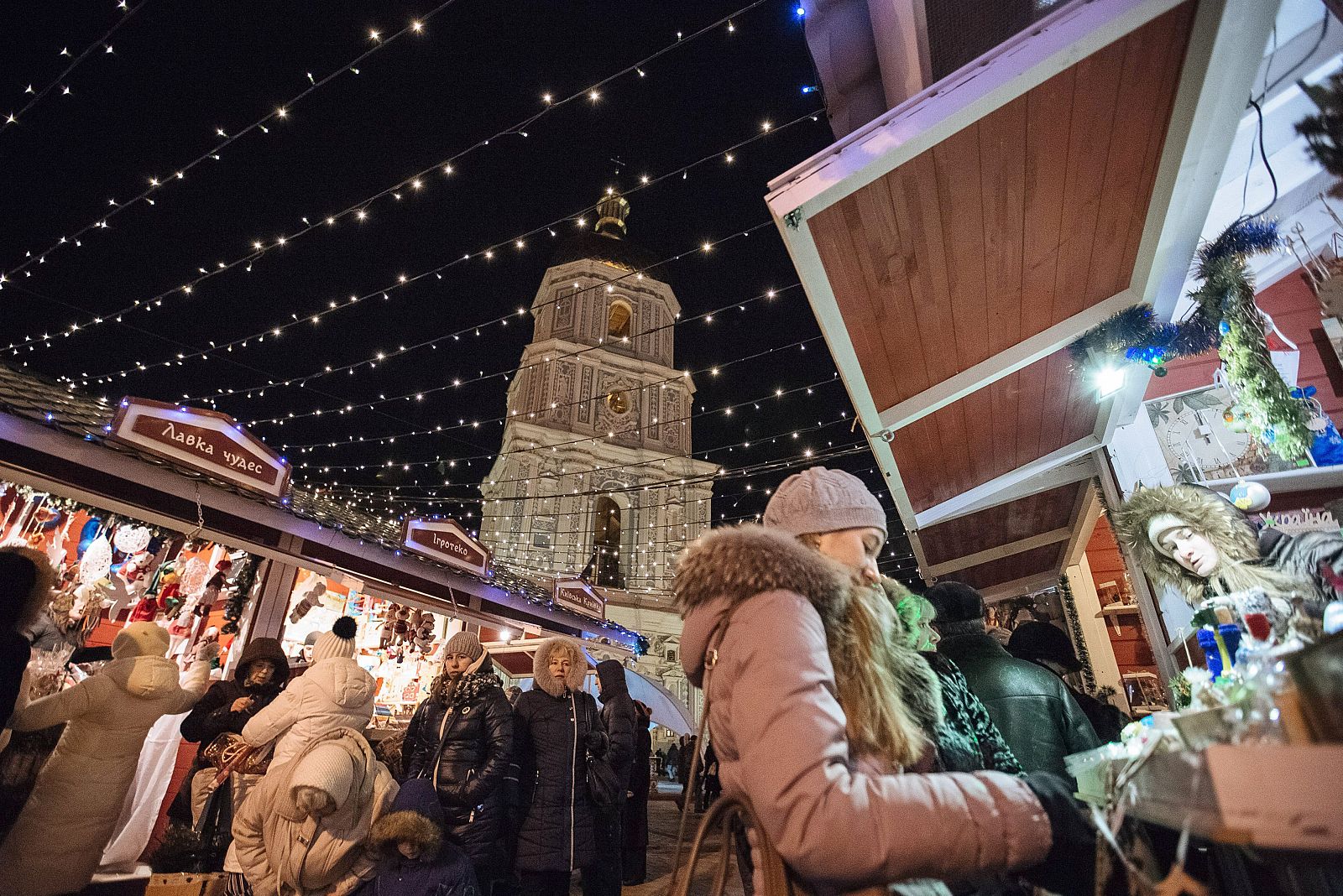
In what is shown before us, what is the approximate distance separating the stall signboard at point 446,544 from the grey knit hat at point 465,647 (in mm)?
5036

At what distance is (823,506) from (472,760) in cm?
310

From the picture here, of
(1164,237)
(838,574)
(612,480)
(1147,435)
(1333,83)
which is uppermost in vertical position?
(612,480)

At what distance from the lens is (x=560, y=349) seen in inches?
1109

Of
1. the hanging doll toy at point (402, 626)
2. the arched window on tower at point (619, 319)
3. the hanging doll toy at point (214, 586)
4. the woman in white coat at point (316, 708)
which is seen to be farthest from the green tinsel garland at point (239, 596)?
the arched window on tower at point (619, 319)

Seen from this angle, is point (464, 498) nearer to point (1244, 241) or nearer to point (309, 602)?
point (309, 602)

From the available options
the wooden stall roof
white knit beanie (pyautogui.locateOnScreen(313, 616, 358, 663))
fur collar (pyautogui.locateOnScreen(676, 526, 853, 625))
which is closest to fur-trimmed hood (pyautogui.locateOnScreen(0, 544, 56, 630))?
white knit beanie (pyautogui.locateOnScreen(313, 616, 358, 663))

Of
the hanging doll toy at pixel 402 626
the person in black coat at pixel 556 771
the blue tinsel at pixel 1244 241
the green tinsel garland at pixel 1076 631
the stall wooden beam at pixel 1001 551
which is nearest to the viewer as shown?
the blue tinsel at pixel 1244 241

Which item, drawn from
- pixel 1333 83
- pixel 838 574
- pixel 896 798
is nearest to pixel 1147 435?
pixel 1333 83

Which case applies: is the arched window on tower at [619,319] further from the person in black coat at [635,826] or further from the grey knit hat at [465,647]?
the grey knit hat at [465,647]

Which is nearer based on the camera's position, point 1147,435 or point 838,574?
point 838,574

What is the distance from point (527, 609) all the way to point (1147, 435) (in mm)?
11235

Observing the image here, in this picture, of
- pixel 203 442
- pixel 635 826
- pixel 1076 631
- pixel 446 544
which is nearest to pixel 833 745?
pixel 635 826

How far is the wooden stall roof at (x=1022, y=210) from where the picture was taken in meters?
2.43

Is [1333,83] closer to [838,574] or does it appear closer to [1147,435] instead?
[838,574]
